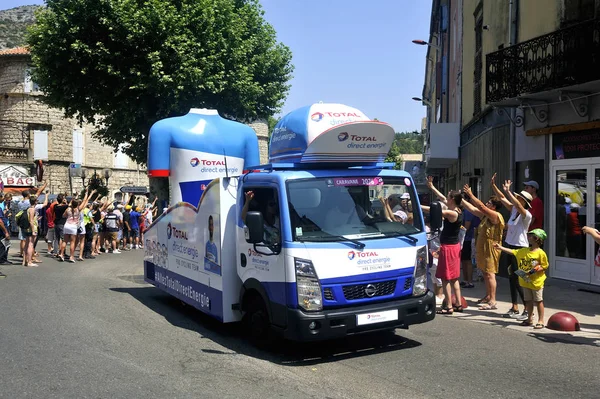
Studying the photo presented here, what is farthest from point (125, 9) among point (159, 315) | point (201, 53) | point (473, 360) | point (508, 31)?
point (473, 360)

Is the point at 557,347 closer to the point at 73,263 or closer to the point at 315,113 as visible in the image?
the point at 315,113

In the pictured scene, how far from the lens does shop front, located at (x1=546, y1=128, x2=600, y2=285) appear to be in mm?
11250

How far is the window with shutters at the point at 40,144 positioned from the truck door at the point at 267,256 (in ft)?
116

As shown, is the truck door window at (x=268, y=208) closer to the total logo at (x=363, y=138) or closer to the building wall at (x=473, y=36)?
the total logo at (x=363, y=138)

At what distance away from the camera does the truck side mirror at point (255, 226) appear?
6.21m

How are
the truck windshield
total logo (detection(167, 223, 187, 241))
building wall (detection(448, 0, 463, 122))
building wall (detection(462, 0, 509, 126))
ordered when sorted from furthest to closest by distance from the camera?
building wall (detection(448, 0, 463, 122)) → building wall (detection(462, 0, 509, 126)) → total logo (detection(167, 223, 187, 241)) → the truck windshield

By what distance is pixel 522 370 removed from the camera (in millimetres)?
5969

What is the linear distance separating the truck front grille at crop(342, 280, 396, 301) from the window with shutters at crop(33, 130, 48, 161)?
120 ft

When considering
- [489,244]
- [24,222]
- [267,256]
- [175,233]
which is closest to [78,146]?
[24,222]

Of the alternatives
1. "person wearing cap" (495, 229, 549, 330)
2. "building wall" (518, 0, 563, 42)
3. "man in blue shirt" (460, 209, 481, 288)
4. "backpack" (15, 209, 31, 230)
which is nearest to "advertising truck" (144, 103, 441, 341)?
"person wearing cap" (495, 229, 549, 330)

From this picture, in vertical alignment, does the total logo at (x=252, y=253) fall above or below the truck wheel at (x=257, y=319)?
above

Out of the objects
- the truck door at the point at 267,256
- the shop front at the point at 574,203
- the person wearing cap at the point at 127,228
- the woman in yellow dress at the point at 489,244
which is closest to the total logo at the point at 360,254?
the truck door at the point at 267,256

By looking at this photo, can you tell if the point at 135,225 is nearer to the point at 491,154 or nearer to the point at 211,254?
the point at 491,154

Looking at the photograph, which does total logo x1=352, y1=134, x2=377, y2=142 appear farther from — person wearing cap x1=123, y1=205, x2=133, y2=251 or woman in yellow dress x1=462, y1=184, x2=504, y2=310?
person wearing cap x1=123, y1=205, x2=133, y2=251
